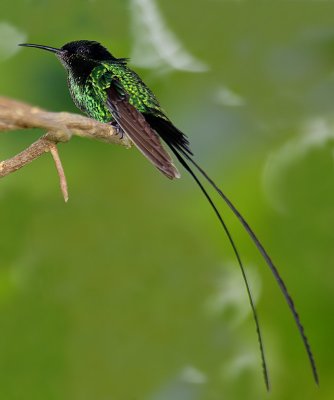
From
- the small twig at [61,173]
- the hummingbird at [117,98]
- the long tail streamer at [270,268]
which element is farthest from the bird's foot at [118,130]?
the small twig at [61,173]

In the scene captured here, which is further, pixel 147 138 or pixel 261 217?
pixel 261 217

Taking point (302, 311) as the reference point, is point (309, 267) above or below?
above

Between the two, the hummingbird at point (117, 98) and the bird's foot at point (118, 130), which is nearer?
the hummingbird at point (117, 98)

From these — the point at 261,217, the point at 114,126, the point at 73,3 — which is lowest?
the point at 114,126

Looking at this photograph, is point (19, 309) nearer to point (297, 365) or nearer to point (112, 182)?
point (112, 182)

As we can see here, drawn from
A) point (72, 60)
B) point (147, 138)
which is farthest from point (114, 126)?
point (72, 60)

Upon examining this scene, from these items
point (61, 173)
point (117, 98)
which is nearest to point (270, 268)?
point (61, 173)

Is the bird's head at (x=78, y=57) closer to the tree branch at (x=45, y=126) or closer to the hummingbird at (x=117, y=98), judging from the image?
the hummingbird at (x=117, y=98)
